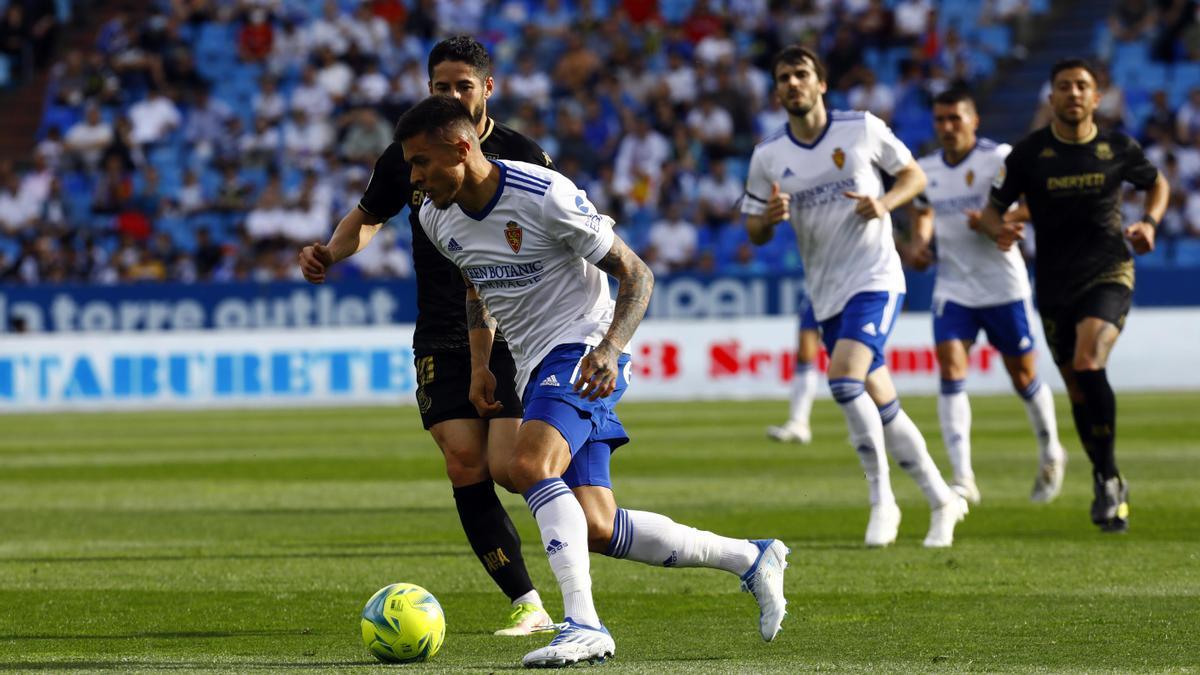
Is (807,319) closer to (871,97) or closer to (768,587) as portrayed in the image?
(768,587)

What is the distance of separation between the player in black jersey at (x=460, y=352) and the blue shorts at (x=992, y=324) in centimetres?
557

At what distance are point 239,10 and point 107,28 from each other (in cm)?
239

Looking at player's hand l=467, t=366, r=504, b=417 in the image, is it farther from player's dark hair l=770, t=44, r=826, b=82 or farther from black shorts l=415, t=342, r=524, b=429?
player's dark hair l=770, t=44, r=826, b=82

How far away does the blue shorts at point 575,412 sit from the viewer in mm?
5887

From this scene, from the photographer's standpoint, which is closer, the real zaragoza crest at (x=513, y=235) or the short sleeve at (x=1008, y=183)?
the real zaragoza crest at (x=513, y=235)

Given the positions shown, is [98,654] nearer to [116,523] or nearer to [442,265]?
[442,265]

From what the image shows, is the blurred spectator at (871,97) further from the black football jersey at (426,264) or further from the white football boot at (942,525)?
the black football jersey at (426,264)

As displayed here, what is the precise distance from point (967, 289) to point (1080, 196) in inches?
82.8

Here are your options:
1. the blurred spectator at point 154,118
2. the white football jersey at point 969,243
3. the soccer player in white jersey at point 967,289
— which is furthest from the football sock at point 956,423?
the blurred spectator at point 154,118

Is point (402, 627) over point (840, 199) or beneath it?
beneath

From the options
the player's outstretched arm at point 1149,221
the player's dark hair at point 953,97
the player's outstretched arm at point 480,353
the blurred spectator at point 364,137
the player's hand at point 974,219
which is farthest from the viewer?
the blurred spectator at point 364,137

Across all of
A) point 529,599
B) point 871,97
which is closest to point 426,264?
point 529,599

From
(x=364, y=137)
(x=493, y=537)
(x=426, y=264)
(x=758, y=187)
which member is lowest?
(x=493, y=537)

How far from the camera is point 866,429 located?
30.3 ft
